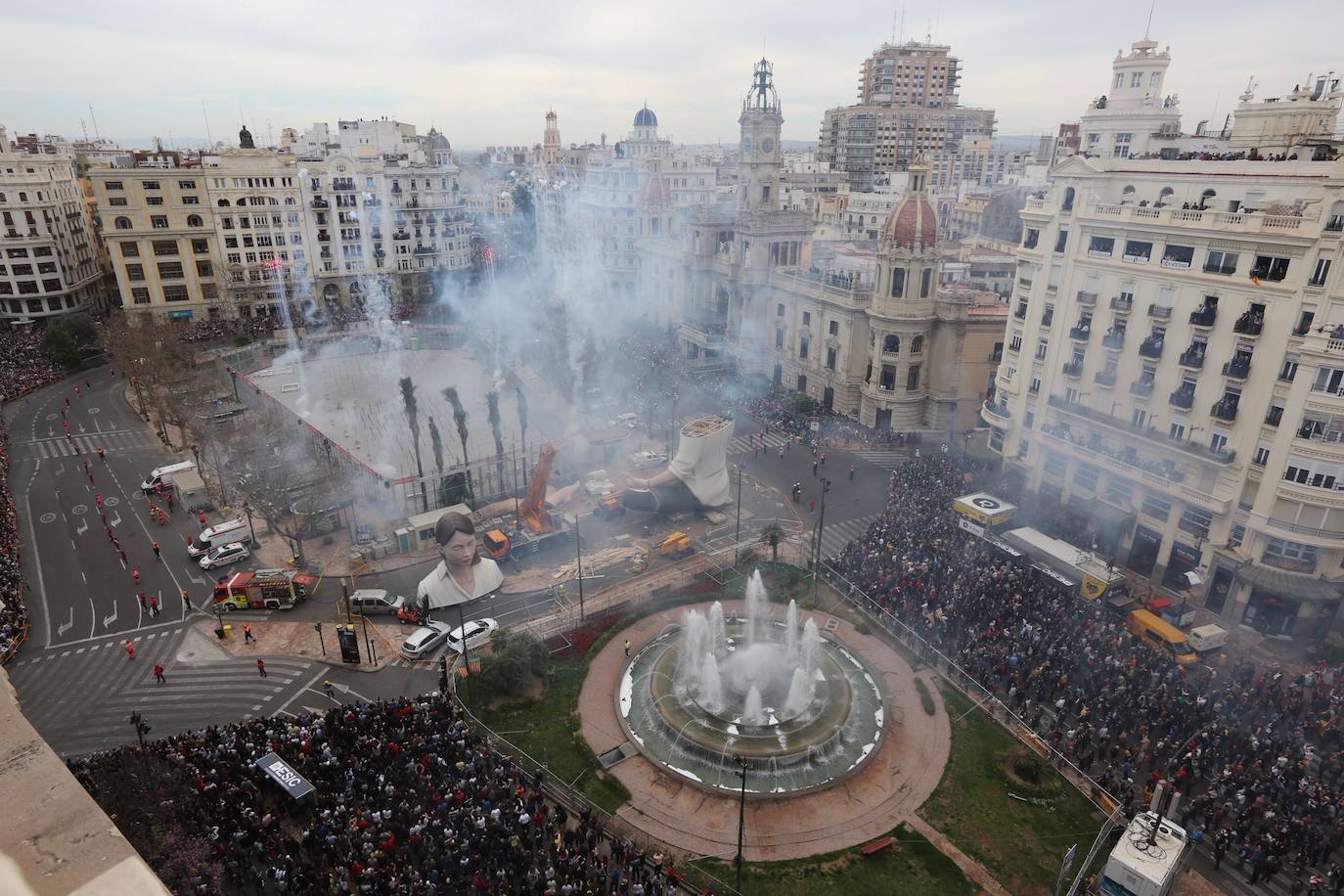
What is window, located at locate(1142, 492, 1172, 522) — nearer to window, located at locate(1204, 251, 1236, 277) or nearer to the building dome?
window, located at locate(1204, 251, 1236, 277)

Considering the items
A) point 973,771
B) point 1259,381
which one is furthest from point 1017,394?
point 973,771

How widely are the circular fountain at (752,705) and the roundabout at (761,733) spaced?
52 millimetres

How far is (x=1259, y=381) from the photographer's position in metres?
35.9

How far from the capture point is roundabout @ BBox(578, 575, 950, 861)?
27.1m

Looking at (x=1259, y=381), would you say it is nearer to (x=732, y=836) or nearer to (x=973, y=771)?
(x=973, y=771)

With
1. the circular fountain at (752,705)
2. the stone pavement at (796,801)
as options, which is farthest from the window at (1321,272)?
the circular fountain at (752,705)

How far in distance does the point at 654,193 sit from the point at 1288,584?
70880 millimetres

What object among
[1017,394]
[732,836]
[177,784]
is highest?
[1017,394]

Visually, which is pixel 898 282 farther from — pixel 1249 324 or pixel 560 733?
pixel 560 733

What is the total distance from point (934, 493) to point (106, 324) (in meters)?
86.0

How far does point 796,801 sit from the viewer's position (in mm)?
28000

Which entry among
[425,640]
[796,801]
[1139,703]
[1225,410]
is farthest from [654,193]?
[796,801]

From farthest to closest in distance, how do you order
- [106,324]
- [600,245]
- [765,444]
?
1. [600,245]
2. [106,324]
3. [765,444]

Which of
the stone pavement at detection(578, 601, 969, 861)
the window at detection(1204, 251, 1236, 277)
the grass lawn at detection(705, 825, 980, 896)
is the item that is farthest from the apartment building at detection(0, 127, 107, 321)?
the window at detection(1204, 251, 1236, 277)
